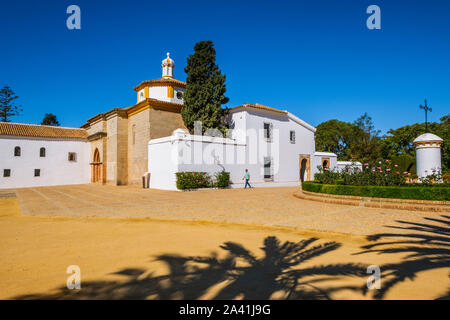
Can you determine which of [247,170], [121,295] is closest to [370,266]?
[121,295]

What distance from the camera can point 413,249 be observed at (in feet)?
16.1

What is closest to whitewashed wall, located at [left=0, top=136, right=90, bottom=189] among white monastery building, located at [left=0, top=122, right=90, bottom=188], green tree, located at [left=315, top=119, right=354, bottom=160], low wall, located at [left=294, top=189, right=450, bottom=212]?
white monastery building, located at [left=0, top=122, right=90, bottom=188]

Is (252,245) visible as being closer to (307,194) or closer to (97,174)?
(307,194)

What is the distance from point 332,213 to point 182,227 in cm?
497

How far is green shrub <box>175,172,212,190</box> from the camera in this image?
58.0 ft

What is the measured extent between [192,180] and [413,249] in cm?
1435

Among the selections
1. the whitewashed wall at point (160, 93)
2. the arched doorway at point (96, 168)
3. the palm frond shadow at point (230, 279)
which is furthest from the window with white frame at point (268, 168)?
the palm frond shadow at point (230, 279)

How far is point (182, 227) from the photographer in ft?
22.8

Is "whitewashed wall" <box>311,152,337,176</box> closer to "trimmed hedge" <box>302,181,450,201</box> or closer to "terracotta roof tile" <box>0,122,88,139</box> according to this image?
"trimmed hedge" <box>302,181,450,201</box>

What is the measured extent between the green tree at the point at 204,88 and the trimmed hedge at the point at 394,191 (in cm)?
1176

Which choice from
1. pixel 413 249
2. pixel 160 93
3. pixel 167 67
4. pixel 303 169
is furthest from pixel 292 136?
pixel 413 249

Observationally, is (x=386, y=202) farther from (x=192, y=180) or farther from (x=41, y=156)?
(x=41, y=156)

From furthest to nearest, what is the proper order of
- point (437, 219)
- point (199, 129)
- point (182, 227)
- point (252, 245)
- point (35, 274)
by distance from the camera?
point (199, 129)
point (437, 219)
point (182, 227)
point (252, 245)
point (35, 274)

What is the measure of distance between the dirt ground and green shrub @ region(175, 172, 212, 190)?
34.8 feet
